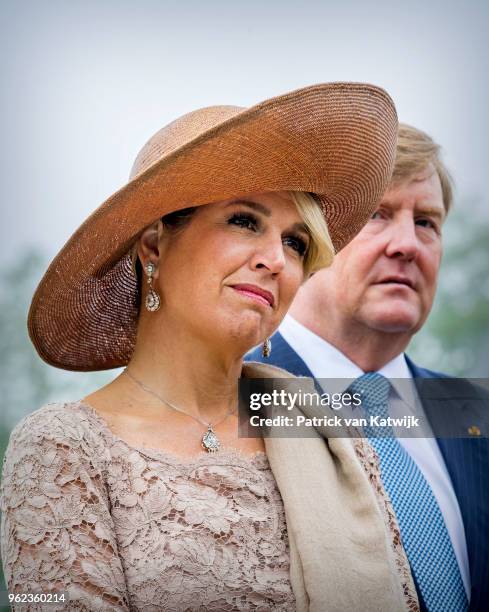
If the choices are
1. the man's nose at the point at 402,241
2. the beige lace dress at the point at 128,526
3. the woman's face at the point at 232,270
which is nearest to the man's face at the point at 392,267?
the man's nose at the point at 402,241

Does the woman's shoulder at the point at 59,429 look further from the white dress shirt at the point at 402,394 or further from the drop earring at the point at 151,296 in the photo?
the white dress shirt at the point at 402,394

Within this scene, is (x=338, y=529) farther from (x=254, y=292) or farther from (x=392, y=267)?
(x=392, y=267)

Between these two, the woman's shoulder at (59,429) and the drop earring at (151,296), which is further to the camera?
the drop earring at (151,296)

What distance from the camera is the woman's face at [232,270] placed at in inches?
90.9

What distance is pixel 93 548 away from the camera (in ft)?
6.48

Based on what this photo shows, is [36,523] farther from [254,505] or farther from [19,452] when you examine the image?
[254,505]

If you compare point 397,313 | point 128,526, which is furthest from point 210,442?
point 397,313

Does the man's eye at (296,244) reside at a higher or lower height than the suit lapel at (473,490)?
higher

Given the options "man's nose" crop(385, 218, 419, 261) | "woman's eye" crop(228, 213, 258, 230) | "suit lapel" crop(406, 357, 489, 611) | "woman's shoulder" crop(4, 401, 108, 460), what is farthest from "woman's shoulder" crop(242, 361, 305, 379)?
"man's nose" crop(385, 218, 419, 261)

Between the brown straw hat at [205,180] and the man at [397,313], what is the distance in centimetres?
93

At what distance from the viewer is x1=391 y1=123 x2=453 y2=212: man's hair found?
3.69m

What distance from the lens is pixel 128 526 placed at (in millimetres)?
2080

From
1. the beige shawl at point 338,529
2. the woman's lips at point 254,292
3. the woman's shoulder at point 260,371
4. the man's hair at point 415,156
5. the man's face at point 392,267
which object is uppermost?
the man's hair at point 415,156

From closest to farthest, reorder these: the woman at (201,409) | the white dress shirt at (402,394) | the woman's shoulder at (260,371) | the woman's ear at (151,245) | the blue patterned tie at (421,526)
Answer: the woman at (201,409) → the woman's ear at (151,245) → the woman's shoulder at (260,371) → the blue patterned tie at (421,526) → the white dress shirt at (402,394)
